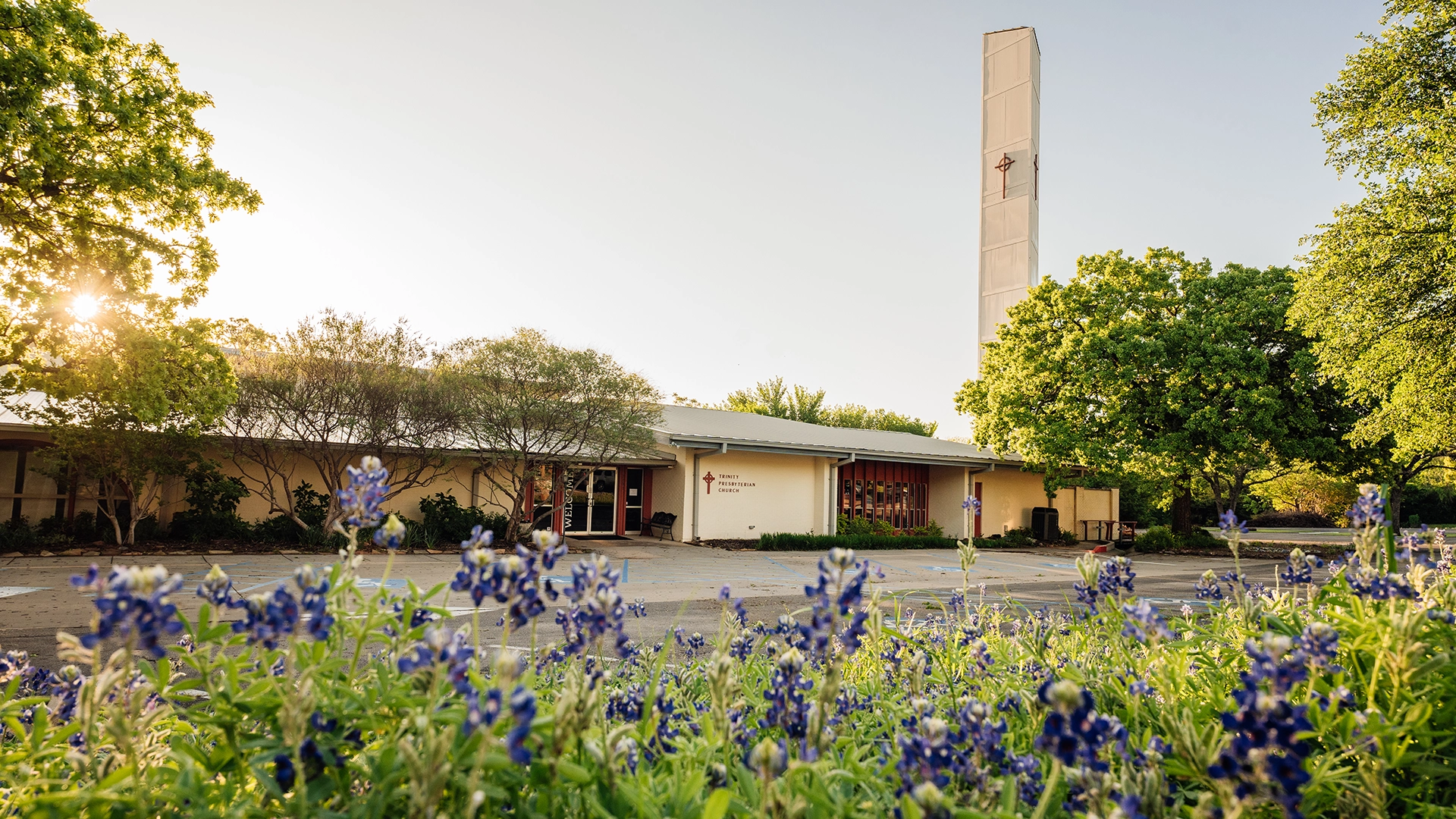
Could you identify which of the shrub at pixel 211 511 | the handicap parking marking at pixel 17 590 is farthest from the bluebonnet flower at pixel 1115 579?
the shrub at pixel 211 511

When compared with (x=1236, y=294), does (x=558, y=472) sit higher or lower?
lower

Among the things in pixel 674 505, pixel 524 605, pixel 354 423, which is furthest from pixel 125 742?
pixel 674 505

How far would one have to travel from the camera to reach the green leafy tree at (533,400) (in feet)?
51.5

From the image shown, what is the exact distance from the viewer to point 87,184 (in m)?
9.39

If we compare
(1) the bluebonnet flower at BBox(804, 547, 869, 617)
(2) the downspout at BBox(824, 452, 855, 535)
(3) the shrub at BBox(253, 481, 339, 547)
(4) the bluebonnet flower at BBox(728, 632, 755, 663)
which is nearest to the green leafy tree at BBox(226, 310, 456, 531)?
(3) the shrub at BBox(253, 481, 339, 547)

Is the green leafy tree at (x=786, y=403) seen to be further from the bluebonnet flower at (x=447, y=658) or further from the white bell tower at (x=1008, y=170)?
the bluebonnet flower at (x=447, y=658)

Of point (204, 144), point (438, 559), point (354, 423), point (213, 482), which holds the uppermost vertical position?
point (204, 144)

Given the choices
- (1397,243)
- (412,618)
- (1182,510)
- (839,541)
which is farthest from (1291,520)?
(412,618)

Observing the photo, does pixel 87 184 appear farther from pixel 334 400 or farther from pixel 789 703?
pixel 789 703

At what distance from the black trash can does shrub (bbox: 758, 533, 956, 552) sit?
5.70 metres

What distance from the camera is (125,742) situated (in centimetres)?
114

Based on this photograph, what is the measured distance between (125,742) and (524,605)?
0.63 metres

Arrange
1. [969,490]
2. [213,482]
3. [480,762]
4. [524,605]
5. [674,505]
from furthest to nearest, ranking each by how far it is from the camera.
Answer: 1. [969,490]
2. [674,505]
3. [213,482]
4. [524,605]
5. [480,762]

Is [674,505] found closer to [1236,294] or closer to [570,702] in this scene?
[1236,294]
